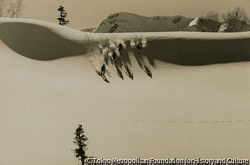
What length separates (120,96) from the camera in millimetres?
15891

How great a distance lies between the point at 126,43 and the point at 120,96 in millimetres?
5103

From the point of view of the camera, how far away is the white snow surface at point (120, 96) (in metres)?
12.1

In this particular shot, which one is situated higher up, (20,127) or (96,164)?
(20,127)

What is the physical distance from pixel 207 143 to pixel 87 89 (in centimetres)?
780

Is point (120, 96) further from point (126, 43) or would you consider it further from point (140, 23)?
point (140, 23)

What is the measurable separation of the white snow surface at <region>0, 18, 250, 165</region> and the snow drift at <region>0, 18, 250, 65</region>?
72mm

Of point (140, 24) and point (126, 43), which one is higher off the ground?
point (140, 24)

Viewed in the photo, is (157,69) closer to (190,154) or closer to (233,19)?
(190,154)

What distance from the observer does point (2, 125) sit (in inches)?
512

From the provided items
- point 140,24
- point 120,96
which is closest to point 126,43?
point 120,96

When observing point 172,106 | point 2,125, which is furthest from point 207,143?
point 2,125

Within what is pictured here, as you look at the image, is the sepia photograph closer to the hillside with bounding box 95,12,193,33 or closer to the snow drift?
the snow drift

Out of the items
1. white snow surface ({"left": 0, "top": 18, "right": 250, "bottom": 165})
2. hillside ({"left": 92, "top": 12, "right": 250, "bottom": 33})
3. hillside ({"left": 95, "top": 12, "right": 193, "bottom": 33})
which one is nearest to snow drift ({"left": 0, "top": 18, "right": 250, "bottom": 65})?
white snow surface ({"left": 0, "top": 18, "right": 250, "bottom": 165})

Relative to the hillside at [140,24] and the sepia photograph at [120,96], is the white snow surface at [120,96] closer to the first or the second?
the sepia photograph at [120,96]
